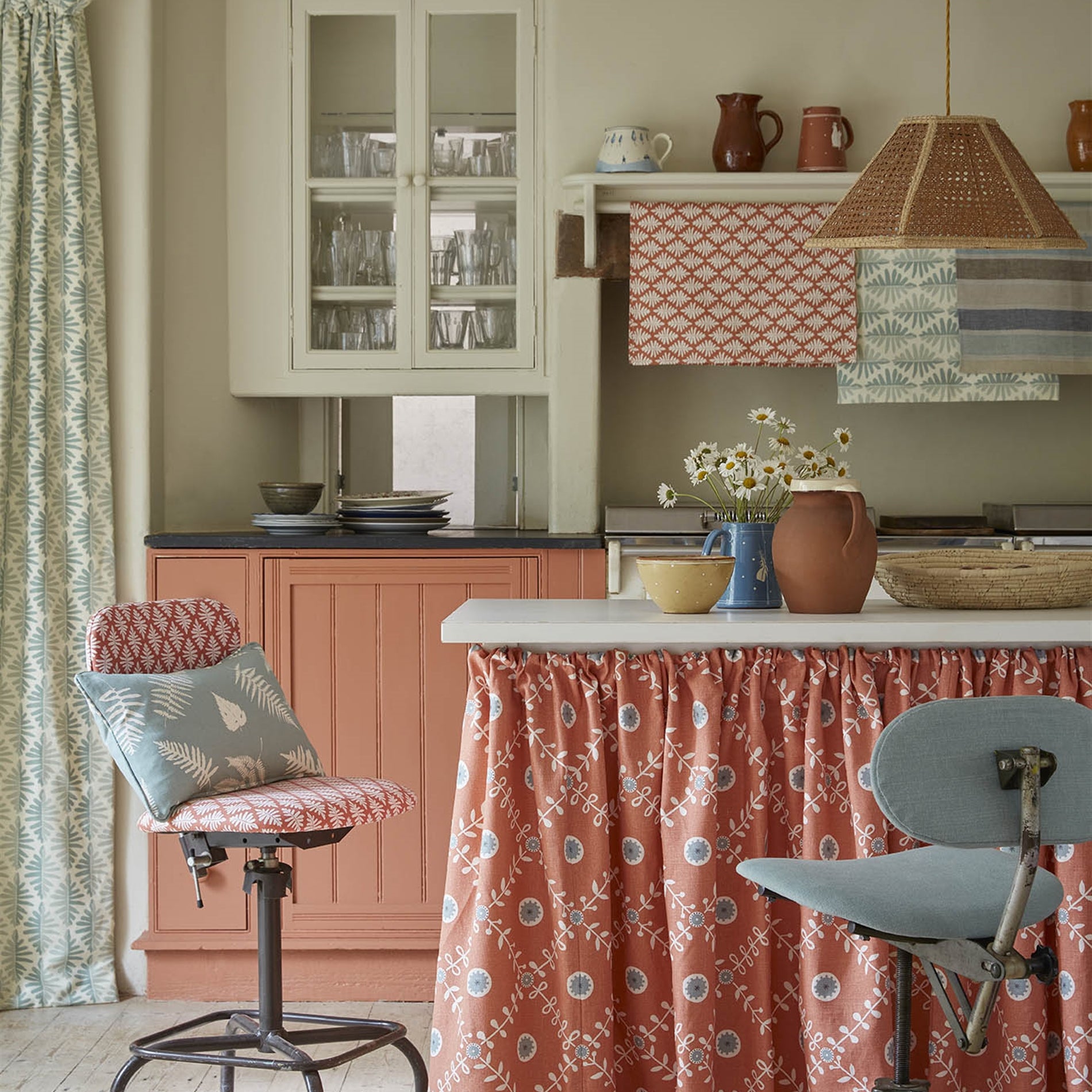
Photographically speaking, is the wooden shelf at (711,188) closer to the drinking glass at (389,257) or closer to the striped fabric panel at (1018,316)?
the striped fabric panel at (1018,316)

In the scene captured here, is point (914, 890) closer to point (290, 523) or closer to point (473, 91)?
point (290, 523)

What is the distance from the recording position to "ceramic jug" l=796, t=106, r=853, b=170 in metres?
3.35

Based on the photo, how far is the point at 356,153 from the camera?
3531 millimetres

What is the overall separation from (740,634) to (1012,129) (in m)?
2.08

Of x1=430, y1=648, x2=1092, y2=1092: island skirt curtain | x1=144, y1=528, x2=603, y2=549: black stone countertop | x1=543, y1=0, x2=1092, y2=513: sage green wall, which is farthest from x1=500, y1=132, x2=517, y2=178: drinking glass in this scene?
x1=430, y1=648, x2=1092, y2=1092: island skirt curtain

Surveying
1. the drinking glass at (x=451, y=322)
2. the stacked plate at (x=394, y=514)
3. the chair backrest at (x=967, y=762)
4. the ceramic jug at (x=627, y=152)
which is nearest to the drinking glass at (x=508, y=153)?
the ceramic jug at (x=627, y=152)

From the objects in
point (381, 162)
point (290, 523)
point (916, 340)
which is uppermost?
point (381, 162)

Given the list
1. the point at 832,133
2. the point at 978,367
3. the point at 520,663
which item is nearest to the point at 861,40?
the point at 832,133

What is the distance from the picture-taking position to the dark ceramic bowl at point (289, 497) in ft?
11.2

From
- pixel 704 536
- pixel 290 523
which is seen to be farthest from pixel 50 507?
pixel 704 536

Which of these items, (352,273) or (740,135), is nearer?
(740,135)

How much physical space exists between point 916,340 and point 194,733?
2.11m

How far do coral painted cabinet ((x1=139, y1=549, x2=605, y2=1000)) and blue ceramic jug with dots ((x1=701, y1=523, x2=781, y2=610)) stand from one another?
Result: 0.91 metres

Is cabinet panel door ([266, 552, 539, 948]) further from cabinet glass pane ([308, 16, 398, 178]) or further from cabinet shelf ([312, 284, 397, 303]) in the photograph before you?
cabinet glass pane ([308, 16, 398, 178])
